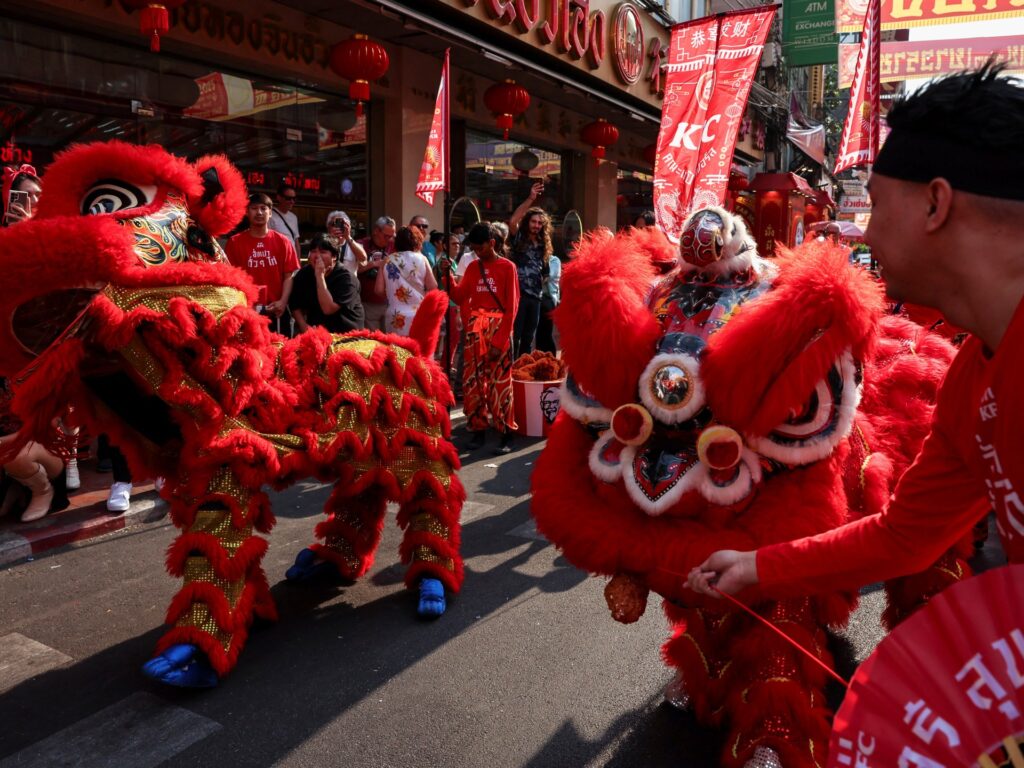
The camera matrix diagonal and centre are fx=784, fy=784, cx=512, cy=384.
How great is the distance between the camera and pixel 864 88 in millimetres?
8492

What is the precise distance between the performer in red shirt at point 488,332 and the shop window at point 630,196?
11.8 m

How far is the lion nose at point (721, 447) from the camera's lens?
2.23 meters

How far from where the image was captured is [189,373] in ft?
9.23

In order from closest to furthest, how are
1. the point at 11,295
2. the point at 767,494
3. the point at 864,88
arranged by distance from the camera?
the point at 767,494 < the point at 11,295 < the point at 864,88

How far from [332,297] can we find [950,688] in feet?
17.8

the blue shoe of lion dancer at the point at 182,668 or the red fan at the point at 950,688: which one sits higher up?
the red fan at the point at 950,688

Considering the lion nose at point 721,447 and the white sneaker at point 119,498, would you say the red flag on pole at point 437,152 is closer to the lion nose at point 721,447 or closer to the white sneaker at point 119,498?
the white sneaker at point 119,498

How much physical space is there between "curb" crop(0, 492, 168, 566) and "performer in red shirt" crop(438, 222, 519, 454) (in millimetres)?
2685

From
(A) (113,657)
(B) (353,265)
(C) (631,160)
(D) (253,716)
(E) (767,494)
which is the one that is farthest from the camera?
(C) (631,160)

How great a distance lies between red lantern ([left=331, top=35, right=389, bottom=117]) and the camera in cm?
820

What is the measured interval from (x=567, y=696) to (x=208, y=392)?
5.72 feet

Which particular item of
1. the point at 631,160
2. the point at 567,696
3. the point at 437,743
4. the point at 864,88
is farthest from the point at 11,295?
the point at 631,160

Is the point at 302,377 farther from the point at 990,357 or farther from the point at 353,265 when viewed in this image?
the point at 353,265

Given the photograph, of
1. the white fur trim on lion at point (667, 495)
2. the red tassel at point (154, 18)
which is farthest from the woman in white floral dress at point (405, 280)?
the white fur trim on lion at point (667, 495)
